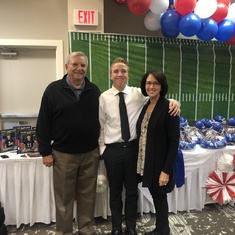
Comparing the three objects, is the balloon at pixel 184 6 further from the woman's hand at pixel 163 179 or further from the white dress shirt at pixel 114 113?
the woman's hand at pixel 163 179

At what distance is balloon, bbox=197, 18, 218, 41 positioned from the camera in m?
2.54

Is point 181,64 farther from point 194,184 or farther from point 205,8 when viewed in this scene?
point 194,184

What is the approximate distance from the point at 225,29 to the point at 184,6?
57 centimetres

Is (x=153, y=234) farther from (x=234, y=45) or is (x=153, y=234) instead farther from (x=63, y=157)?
(x=234, y=45)

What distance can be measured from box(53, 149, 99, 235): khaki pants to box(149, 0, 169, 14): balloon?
1.56m

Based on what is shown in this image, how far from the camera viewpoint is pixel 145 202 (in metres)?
2.36

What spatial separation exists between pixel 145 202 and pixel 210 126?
1.11 m

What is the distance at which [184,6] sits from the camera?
94.7 inches

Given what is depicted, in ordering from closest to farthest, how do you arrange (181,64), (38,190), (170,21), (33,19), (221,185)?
(38,190)
(221,185)
(170,21)
(33,19)
(181,64)

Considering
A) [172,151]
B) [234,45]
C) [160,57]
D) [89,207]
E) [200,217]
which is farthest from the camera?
[234,45]

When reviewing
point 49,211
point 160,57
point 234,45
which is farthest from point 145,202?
point 234,45

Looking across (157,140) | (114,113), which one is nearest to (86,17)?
(114,113)

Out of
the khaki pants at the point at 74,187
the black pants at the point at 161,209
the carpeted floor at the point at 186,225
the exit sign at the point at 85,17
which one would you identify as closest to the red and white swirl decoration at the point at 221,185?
the carpeted floor at the point at 186,225

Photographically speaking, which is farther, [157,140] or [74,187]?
[74,187]
